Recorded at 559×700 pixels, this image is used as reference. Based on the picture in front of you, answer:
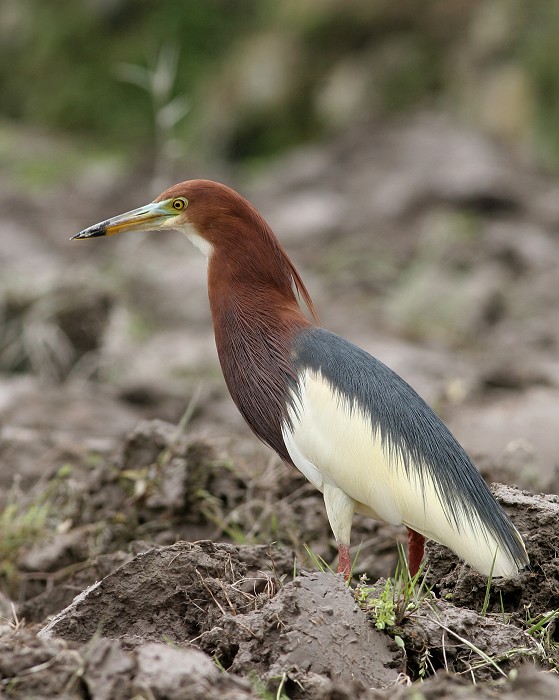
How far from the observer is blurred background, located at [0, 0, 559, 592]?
789 cm

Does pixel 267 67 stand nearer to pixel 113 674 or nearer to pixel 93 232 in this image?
pixel 93 232

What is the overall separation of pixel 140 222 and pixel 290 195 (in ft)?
35.2

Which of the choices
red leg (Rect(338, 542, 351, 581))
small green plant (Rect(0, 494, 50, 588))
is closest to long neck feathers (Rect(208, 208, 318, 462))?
red leg (Rect(338, 542, 351, 581))

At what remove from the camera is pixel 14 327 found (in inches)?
340

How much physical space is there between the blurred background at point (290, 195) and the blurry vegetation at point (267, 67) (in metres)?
0.03

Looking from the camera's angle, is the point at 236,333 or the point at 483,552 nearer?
the point at 483,552

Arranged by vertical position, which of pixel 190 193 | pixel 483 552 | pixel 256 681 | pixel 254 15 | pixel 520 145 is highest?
pixel 254 15

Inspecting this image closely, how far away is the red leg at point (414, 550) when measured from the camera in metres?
3.99

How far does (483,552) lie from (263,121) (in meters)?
14.9

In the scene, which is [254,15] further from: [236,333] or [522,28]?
[236,333]

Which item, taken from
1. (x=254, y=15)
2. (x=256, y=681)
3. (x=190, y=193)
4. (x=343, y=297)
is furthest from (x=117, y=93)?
(x=256, y=681)

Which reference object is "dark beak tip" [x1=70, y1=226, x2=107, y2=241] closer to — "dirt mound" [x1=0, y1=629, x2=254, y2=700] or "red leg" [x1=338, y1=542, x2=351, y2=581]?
"red leg" [x1=338, y1=542, x2=351, y2=581]

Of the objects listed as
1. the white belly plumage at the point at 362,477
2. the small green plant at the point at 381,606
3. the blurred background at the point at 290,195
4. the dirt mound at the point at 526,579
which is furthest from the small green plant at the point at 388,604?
the blurred background at the point at 290,195

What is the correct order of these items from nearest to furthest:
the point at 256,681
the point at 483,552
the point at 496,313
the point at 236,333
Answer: the point at 256,681 < the point at 483,552 < the point at 236,333 < the point at 496,313
